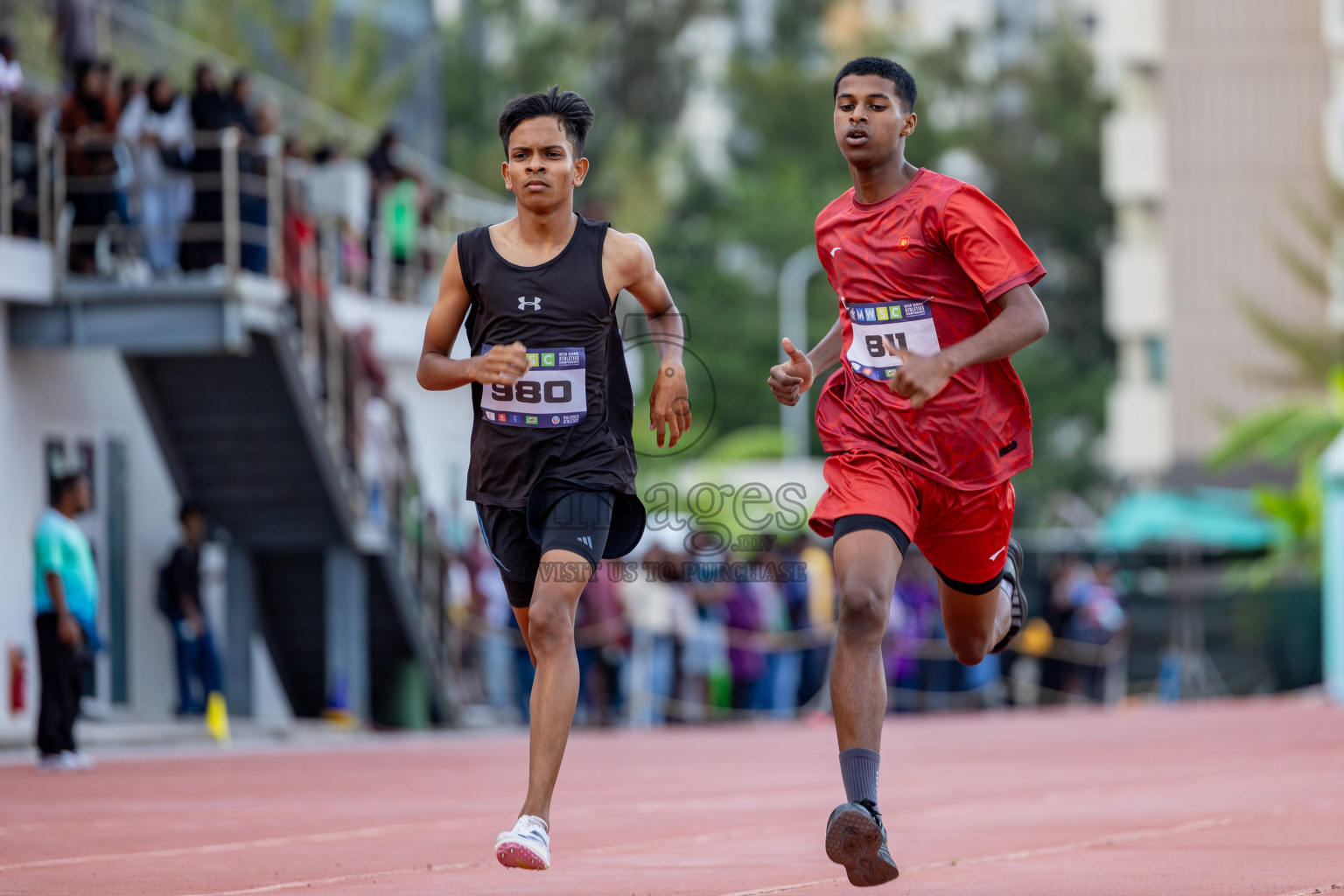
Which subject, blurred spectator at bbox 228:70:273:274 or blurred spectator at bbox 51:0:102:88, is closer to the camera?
blurred spectator at bbox 228:70:273:274

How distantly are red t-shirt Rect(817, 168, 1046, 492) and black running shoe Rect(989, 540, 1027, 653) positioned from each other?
93 cm

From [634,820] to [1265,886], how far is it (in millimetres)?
3789

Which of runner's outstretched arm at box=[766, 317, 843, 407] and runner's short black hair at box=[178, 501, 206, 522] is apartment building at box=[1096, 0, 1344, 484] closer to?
runner's short black hair at box=[178, 501, 206, 522]

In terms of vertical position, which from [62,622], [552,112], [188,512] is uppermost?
[552,112]

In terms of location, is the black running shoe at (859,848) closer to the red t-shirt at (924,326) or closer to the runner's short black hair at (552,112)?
the red t-shirt at (924,326)

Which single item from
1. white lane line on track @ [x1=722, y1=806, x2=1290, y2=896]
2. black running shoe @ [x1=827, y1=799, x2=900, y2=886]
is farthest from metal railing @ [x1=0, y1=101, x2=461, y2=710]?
black running shoe @ [x1=827, y1=799, x2=900, y2=886]

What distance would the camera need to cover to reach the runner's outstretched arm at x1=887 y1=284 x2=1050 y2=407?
6.34 meters

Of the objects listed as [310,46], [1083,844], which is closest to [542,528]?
[1083,844]

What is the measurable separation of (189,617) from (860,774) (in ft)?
47.0

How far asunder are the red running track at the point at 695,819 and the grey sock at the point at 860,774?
1.70ft

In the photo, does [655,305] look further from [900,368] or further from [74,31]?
[74,31]

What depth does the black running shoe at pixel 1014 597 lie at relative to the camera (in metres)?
7.94

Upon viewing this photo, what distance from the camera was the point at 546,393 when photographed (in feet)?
23.2

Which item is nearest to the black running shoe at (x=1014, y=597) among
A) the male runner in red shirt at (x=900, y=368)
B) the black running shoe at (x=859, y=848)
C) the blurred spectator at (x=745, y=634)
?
the male runner in red shirt at (x=900, y=368)
